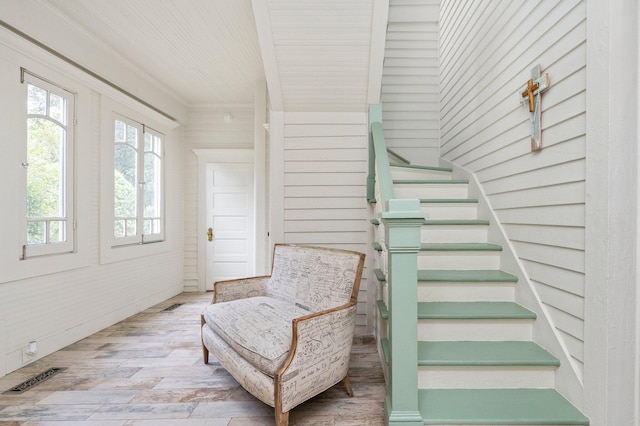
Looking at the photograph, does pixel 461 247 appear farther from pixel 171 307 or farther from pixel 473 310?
pixel 171 307

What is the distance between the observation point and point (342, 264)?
207 centimetres

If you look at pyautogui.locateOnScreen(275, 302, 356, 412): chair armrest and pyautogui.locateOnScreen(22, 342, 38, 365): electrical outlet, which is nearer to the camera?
pyautogui.locateOnScreen(275, 302, 356, 412): chair armrest

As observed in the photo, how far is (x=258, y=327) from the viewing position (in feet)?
6.09

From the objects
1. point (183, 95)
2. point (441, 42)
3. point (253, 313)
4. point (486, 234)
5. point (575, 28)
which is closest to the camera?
point (575, 28)

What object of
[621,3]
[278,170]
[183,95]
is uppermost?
[183,95]

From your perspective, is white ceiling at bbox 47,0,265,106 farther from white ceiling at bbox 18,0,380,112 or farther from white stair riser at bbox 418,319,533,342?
white stair riser at bbox 418,319,533,342

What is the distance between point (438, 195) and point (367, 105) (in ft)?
3.44

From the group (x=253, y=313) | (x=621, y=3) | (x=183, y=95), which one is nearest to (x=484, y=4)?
(x=621, y=3)

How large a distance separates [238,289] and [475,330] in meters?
1.73

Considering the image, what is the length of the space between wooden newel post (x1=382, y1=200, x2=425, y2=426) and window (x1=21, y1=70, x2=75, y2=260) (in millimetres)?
2722

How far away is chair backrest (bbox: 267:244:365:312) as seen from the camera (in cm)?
199

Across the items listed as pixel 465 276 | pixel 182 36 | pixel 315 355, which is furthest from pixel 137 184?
pixel 465 276

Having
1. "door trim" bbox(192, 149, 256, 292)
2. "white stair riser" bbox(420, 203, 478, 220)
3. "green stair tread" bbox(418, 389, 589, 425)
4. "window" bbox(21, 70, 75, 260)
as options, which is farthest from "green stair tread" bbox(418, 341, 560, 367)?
"door trim" bbox(192, 149, 256, 292)

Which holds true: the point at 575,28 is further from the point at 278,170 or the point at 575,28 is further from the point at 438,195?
the point at 278,170
